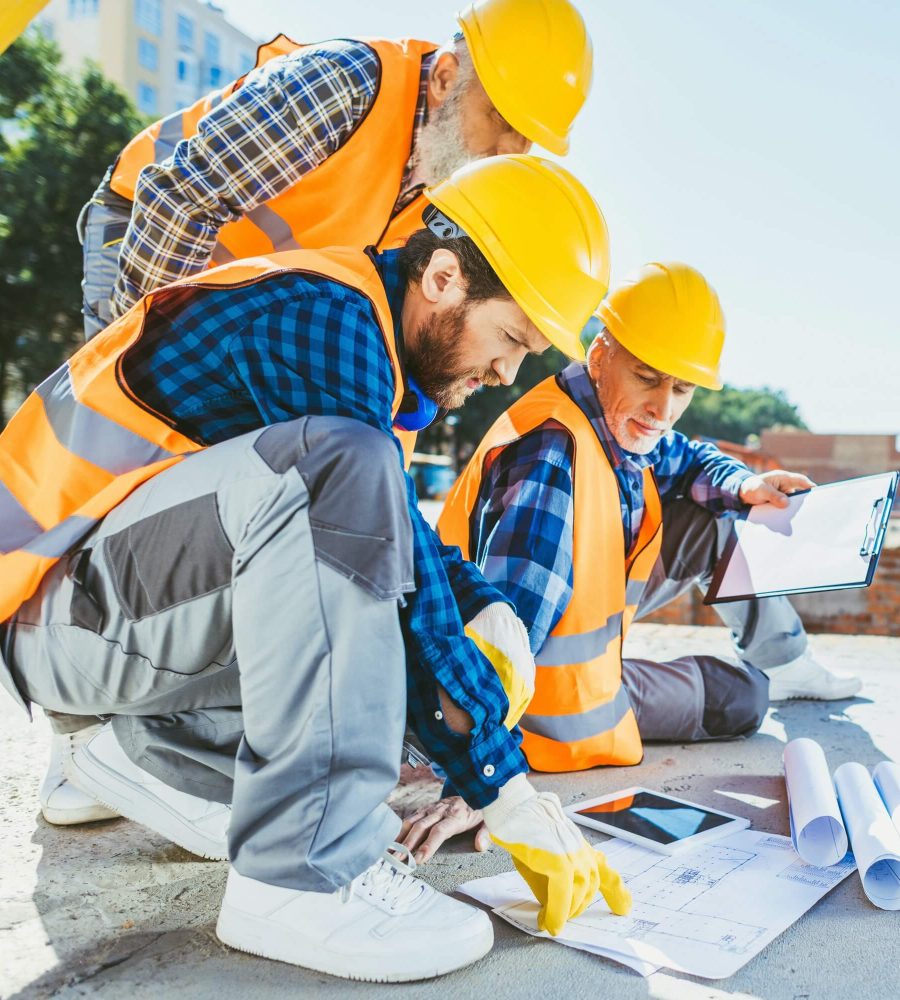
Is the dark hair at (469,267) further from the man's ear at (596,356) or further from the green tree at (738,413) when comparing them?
the green tree at (738,413)

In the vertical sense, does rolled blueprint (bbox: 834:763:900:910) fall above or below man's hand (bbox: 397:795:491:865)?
above

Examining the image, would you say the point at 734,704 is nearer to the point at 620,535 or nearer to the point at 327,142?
the point at 620,535

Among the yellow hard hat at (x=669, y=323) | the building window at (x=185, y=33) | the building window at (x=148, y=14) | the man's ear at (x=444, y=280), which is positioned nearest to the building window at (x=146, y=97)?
the building window at (x=148, y=14)

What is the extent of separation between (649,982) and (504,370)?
3.77 feet

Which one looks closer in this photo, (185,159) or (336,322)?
(336,322)

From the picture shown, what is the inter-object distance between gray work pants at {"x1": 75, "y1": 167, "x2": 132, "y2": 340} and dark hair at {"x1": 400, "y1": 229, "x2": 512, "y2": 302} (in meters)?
1.10

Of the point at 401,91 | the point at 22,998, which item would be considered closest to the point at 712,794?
the point at 22,998

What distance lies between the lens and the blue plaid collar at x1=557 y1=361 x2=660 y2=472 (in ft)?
8.82

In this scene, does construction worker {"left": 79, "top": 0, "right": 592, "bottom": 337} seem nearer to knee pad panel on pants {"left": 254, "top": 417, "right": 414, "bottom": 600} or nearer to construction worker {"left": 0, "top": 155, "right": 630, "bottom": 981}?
construction worker {"left": 0, "top": 155, "right": 630, "bottom": 981}

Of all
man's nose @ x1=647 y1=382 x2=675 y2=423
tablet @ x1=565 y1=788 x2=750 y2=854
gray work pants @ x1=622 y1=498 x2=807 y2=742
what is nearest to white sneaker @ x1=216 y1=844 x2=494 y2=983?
tablet @ x1=565 y1=788 x2=750 y2=854

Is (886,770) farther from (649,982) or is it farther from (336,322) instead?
(336,322)

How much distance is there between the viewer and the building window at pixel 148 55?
33312 mm

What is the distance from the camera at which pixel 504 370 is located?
1918 millimetres

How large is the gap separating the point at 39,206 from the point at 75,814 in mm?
15461
